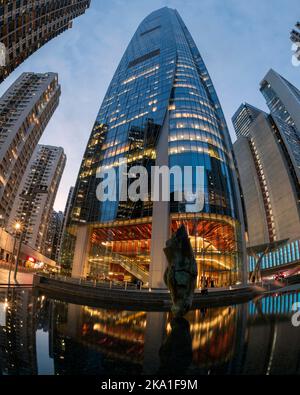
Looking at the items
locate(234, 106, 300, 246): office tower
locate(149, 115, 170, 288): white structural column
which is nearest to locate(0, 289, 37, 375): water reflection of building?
locate(149, 115, 170, 288): white structural column

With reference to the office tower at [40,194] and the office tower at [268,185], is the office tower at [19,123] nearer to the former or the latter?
the office tower at [40,194]

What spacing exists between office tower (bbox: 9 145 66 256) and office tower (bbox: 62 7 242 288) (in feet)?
326

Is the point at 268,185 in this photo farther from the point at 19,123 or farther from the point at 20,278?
the point at 20,278

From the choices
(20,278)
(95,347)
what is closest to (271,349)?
(95,347)

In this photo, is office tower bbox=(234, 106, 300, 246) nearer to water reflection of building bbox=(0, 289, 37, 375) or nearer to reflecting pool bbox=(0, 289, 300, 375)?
reflecting pool bbox=(0, 289, 300, 375)

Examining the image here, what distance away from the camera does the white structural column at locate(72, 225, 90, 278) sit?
43.6 meters

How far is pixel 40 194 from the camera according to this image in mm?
144875

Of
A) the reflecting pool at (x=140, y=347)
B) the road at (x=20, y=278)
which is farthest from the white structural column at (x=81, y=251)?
the reflecting pool at (x=140, y=347)

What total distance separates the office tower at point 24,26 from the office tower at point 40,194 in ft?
277

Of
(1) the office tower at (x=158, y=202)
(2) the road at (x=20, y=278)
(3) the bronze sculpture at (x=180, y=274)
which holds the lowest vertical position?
(2) the road at (x=20, y=278)

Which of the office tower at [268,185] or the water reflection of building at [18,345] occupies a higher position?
the office tower at [268,185]

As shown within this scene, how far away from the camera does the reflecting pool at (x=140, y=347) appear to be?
219 inches

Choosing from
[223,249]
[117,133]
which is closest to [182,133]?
[117,133]

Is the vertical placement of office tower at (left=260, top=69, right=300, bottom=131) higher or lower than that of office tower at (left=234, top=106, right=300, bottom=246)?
higher
